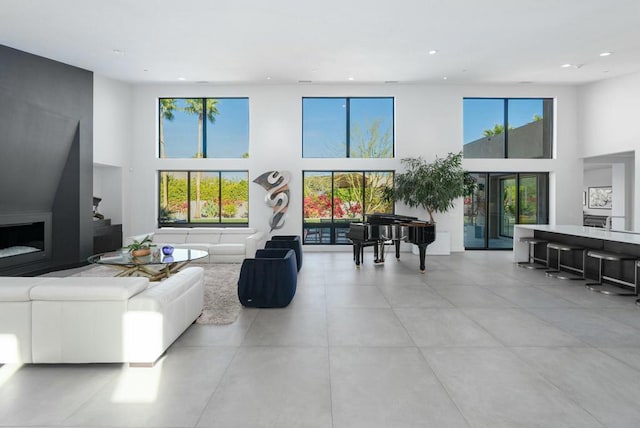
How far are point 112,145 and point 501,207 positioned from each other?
1127 cm

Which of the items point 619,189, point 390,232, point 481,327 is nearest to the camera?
point 481,327

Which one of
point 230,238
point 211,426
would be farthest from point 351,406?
point 230,238

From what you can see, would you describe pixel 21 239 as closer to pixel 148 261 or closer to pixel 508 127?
pixel 148 261

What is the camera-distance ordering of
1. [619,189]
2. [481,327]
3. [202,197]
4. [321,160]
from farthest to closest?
[619,189] < [202,197] < [321,160] < [481,327]

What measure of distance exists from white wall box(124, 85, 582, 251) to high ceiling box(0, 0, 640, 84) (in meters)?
0.84

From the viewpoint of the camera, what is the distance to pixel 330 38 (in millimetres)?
6859

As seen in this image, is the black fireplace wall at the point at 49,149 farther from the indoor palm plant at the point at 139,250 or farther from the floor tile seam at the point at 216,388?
the floor tile seam at the point at 216,388

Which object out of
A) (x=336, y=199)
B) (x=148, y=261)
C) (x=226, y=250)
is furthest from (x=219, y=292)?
(x=336, y=199)

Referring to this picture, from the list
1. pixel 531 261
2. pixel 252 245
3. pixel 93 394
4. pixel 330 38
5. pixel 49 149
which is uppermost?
pixel 330 38

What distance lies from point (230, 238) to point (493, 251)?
7.60 metres

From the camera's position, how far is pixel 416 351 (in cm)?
Result: 355

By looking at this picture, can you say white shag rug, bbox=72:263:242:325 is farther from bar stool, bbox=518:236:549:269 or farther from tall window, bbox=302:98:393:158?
bar stool, bbox=518:236:549:269

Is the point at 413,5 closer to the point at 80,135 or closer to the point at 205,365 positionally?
the point at 205,365

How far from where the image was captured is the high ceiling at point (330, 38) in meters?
5.72
